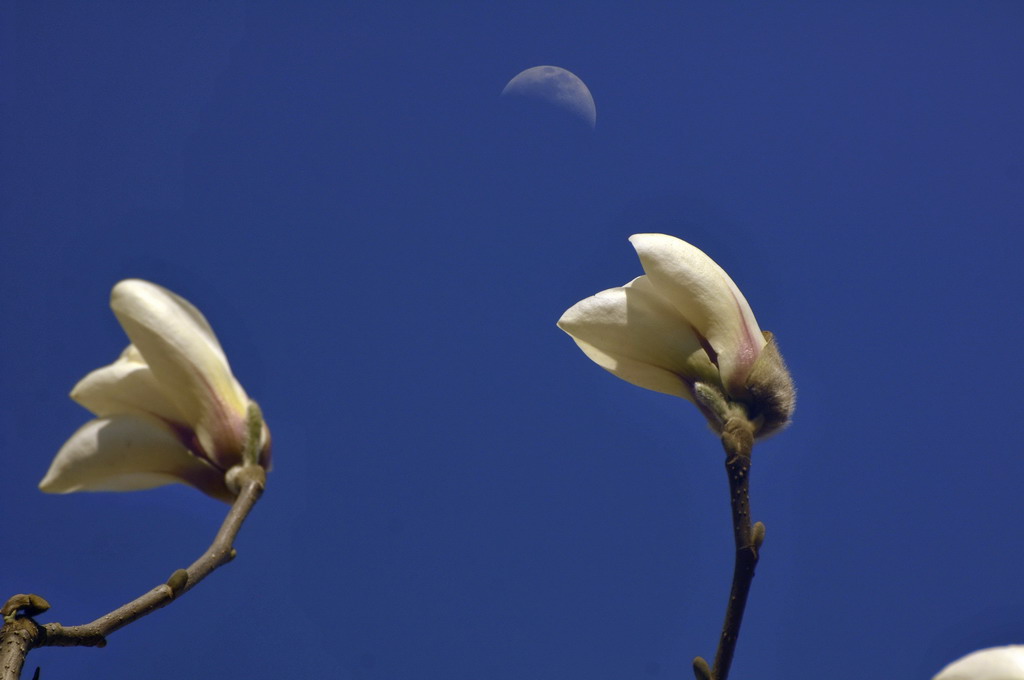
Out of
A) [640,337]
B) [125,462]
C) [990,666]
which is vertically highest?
[640,337]

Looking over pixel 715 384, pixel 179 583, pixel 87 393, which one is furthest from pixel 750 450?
pixel 87 393

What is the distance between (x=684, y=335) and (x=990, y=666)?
43cm

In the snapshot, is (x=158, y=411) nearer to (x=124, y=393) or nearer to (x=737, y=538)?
(x=124, y=393)

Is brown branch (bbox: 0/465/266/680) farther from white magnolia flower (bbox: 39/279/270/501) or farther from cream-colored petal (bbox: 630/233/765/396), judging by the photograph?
cream-colored petal (bbox: 630/233/765/396)

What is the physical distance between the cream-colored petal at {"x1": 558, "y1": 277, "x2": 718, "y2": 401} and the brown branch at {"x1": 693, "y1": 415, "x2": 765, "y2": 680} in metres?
0.10

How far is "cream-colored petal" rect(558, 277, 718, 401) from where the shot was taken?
3.17 feet

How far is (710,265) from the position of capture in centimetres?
94

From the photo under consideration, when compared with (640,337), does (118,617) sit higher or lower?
lower

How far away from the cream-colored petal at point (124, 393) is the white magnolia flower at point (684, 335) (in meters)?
0.40

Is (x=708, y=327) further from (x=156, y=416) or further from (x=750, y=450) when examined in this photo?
(x=156, y=416)

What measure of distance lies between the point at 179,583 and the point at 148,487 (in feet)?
0.86

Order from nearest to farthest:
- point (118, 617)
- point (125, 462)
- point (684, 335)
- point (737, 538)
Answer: point (118, 617)
point (737, 538)
point (125, 462)
point (684, 335)

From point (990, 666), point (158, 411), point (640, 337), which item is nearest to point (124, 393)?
point (158, 411)

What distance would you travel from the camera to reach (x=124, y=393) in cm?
87
